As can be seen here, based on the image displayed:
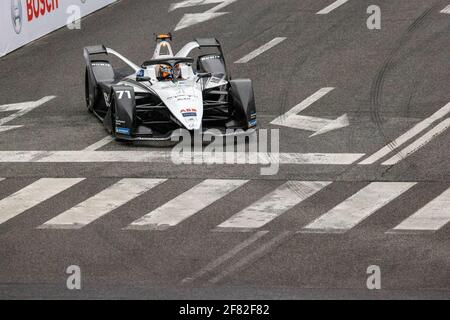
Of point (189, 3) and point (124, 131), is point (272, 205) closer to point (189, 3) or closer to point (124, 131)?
point (124, 131)

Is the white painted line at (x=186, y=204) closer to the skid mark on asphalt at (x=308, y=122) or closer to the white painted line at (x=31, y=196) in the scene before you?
the white painted line at (x=31, y=196)

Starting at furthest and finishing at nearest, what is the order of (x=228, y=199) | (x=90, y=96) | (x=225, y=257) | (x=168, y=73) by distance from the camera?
(x=90, y=96) → (x=168, y=73) → (x=228, y=199) → (x=225, y=257)

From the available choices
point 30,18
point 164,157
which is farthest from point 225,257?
point 30,18

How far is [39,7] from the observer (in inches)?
1289

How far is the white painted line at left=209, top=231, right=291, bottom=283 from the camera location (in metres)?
15.2

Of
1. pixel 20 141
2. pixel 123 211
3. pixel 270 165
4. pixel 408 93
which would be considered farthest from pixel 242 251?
pixel 408 93

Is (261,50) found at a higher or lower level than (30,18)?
lower

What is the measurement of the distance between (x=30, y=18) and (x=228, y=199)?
15.5 meters

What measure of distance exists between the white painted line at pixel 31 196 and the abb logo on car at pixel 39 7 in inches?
515

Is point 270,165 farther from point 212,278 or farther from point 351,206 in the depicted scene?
point 212,278

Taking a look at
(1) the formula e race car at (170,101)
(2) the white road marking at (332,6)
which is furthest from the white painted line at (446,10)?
(1) the formula e race car at (170,101)

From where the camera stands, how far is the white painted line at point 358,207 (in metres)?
17.3

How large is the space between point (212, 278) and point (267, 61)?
14.6 m

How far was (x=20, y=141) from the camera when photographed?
75.3 feet
